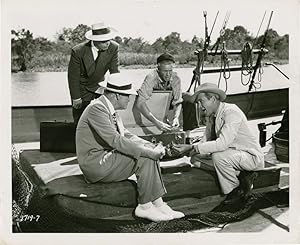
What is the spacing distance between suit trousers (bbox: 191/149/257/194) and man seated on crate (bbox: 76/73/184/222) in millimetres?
381

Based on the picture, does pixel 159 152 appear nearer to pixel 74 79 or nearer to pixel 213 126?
pixel 213 126

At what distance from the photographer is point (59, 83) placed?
3459 mm

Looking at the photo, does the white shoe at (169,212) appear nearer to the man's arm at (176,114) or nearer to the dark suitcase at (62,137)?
the dark suitcase at (62,137)

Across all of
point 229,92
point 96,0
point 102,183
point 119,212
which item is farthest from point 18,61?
point 229,92

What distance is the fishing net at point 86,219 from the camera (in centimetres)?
342

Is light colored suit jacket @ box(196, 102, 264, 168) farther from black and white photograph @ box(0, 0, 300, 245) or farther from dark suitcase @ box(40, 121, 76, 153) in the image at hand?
dark suitcase @ box(40, 121, 76, 153)

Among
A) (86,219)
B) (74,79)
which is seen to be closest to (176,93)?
(74,79)

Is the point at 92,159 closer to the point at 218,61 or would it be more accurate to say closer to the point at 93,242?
the point at 93,242

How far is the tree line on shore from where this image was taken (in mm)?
3445

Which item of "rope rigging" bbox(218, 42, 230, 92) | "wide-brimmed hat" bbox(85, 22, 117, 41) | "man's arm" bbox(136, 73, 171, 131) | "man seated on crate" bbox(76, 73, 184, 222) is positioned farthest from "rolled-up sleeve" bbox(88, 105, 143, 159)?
"rope rigging" bbox(218, 42, 230, 92)

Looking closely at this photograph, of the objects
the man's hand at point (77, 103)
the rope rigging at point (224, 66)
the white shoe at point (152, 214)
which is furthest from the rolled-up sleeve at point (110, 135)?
the rope rigging at point (224, 66)

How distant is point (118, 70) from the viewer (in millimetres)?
3459

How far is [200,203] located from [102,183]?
645 mm

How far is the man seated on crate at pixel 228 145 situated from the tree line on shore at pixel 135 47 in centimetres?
25
